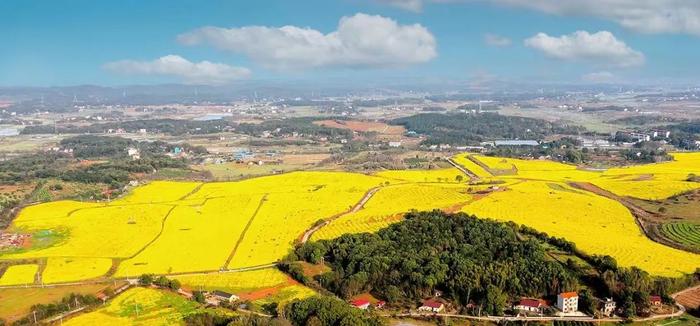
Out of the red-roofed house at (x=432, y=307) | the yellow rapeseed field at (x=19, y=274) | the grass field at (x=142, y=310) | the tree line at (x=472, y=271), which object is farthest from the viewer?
the yellow rapeseed field at (x=19, y=274)

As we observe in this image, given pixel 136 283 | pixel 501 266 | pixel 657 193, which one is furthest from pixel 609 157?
pixel 136 283

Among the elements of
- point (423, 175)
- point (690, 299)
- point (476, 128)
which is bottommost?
point (690, 299)

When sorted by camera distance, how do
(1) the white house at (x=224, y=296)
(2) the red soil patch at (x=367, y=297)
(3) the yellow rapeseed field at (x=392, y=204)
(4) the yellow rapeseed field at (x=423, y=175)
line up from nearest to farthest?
1. (1) the white house at (x=224, y=296)
2. (2) the red soil patch at (x=367, y=297)
3. (3) the yellow rapeseed field at (x=392, y=204)
4. (4) the yellow rapeseed field at (x=423, y=175)

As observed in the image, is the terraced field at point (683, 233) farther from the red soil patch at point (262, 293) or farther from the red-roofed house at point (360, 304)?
the red soil patch at point (262, 293)

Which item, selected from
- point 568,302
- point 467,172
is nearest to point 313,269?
point 568,302

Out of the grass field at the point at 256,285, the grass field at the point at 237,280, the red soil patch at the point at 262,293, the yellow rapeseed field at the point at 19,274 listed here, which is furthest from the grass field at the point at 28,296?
the red soil patch at the point at 262,293

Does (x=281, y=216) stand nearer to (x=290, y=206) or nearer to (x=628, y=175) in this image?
(x=290, y=206)
